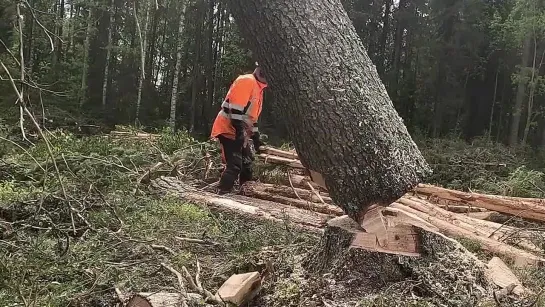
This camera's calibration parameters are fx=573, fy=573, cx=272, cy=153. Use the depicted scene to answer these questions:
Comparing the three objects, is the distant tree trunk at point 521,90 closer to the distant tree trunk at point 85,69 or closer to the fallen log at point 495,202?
the fallen log at point 495,202

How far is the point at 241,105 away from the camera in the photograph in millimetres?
6496

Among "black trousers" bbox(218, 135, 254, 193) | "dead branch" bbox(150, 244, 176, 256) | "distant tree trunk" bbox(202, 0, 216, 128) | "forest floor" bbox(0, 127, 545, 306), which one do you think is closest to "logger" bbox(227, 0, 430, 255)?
"forest floor" bbox(0, 127, 545, 306)

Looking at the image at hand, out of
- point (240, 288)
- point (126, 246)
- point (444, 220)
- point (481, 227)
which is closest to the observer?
point (240, 288)

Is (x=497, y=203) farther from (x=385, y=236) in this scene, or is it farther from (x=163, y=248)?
(x=163, y=248)

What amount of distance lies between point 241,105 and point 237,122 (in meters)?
0.23

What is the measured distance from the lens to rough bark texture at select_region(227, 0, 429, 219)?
120 inches

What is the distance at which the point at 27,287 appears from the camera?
361cm

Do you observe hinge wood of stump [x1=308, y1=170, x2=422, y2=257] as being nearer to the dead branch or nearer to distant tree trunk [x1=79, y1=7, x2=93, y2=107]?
the dead branch

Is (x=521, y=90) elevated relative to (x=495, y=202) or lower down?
elevated

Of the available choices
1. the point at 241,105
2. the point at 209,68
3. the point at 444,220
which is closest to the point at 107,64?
the point at 209,68

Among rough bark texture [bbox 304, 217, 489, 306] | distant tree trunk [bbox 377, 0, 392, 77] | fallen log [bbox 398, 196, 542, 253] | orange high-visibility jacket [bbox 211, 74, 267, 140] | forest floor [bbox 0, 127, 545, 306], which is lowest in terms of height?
forest floor [bbox 0, 127, 545, 306]

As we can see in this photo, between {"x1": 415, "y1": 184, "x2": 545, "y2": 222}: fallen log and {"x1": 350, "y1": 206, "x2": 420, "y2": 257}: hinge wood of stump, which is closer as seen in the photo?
{"x1": 350, "y1": 206, "x2": 420, "y2": 257}: hinge wood of stump

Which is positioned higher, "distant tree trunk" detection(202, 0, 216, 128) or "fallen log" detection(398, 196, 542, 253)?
"distant tree trunk" detection(202, 0, 216, 128)

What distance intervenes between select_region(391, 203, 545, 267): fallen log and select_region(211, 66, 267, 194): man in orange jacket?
7.72 feet
